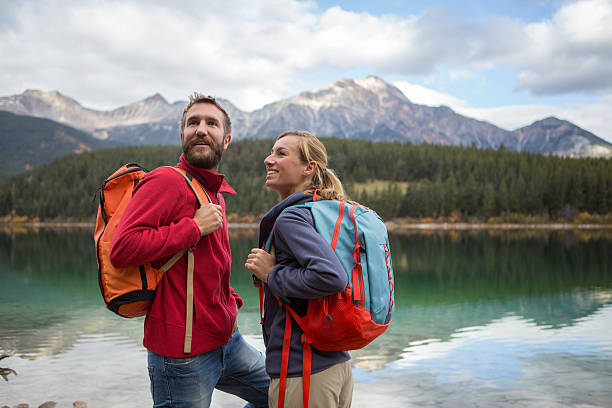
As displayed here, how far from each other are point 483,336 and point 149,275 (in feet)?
40.7

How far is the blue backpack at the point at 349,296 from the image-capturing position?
282 cm

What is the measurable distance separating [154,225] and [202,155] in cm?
70

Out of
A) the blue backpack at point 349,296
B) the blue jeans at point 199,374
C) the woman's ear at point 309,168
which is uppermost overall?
the woman's ear at point 309,168

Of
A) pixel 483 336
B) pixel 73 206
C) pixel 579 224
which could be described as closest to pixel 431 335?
pixel 483 336

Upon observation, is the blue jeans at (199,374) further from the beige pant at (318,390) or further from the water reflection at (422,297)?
the water reflection at (422,297)

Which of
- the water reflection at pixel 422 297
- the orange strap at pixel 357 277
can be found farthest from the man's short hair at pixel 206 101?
the water reflection at pixel 422 297

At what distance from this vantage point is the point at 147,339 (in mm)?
3129

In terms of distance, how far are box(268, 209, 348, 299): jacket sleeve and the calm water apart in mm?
5667

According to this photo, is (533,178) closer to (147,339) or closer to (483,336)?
(483,336)

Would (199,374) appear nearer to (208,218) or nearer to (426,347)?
(208,218)

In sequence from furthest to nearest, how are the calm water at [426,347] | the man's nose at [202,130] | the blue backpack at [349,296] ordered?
the calm water at [426,347]
the man's nose at [202,130]
the blue backpack at [349,296]

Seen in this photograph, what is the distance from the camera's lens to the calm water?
836 cm

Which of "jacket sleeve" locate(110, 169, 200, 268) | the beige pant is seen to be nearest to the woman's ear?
"jacket sleeve" locate(110, 169, 200, 268)

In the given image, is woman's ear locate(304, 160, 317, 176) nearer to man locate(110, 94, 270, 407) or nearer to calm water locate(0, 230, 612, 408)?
man locate(110, 94, 270, 407)
